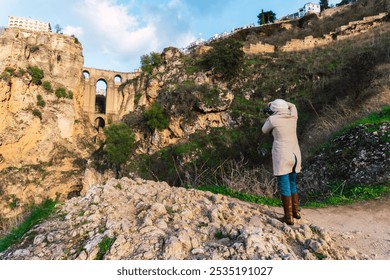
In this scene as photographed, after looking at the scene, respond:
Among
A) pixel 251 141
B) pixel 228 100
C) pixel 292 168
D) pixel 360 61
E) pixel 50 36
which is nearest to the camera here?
pixel 292 168

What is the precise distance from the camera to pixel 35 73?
3306 cm

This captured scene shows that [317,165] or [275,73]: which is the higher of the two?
[275,73]

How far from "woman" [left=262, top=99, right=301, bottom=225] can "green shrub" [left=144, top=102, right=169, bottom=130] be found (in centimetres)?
2197

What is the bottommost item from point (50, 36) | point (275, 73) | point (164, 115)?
point (164, 115)

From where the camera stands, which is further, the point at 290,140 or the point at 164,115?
the point at 164,115

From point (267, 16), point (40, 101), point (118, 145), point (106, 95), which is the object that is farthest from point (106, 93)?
point (267, 16)

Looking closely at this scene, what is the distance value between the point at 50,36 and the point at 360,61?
37931 millimetres

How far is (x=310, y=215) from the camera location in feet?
14.8

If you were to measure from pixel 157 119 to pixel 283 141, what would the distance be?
22.5m

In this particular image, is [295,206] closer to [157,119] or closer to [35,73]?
[157,119]

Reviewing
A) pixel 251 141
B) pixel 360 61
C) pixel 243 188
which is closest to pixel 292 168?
pixel 243 188

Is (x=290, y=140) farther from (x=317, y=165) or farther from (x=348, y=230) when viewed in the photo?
(x=317, y=165)

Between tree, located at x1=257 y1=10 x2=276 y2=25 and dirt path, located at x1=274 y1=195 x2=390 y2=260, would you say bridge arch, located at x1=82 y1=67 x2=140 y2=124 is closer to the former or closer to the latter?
tree, located at x1=257 y1=10 x2=276 y2=25
